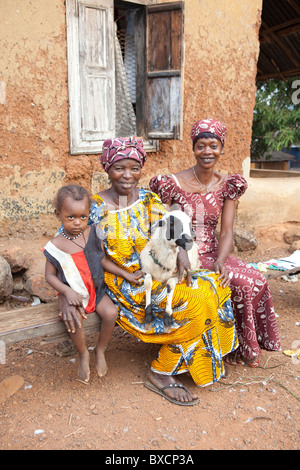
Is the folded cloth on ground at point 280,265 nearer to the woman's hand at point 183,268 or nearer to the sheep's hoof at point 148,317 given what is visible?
the woman's hand at point 183,268

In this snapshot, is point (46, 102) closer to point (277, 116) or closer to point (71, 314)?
point (71, 314)

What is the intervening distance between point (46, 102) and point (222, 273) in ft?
9.15

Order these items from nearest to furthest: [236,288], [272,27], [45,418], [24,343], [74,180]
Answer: [45,418]
[236,288]
[24,343]
[74,180]
[272,27]

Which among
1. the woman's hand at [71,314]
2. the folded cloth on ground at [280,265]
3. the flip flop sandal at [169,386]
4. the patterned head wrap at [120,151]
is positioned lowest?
the flip flop sandal at [169,386]

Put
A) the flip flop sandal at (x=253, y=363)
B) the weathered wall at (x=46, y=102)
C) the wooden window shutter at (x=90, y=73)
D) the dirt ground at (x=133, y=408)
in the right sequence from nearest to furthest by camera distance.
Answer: the dirt ground at (x=133, y=408)
the flip flop sandal at (x=253, y=363)
the weathered wall at (x=46, y=102)
the wooden window shutter at (x=90, y=73)

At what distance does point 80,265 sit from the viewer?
8.41 feet

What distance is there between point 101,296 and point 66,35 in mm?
3092

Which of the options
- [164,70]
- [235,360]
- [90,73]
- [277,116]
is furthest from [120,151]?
[277,116]

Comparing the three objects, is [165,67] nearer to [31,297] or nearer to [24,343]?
[31,297]

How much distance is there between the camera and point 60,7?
13.9 feet

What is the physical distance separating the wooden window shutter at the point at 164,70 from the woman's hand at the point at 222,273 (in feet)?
8.16

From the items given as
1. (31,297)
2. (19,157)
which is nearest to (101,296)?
(31,297)

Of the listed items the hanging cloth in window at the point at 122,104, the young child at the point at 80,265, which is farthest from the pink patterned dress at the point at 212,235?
the hanging cloth in window at the point at 122,104

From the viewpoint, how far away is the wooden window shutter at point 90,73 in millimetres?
4438
